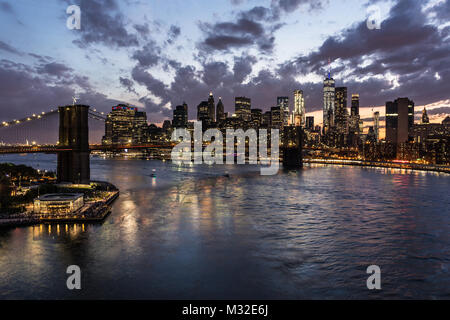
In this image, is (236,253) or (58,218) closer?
(236,253)

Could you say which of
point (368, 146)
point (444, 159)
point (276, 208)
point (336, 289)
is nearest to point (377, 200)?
point (276, 208)

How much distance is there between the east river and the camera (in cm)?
1931

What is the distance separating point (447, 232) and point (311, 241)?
14.2 metres

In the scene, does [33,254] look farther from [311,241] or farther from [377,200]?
[377,200]

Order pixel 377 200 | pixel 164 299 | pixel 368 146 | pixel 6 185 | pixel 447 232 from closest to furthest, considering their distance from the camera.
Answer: pixel 164 299, pixel 447 232, pixel 6 185, pixel 377 200, pixel 368 146

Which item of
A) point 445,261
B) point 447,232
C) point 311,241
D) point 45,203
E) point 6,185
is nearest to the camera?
point 445,261

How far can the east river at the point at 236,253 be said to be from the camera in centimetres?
1931

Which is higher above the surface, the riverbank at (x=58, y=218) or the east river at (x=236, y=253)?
the riverbank at (x=58, y=218)

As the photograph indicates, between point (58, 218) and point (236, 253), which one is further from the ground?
point (58, 218)

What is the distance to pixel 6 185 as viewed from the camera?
36.7m

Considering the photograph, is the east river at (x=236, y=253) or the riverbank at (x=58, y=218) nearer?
the east river at (x=236, y=253)

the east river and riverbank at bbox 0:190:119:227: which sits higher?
riverbank at bbox 0:190:119:227

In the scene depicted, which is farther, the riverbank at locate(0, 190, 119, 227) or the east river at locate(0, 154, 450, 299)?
the riverbank at locate(0, 190, 119, 227)

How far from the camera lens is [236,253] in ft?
83.5
